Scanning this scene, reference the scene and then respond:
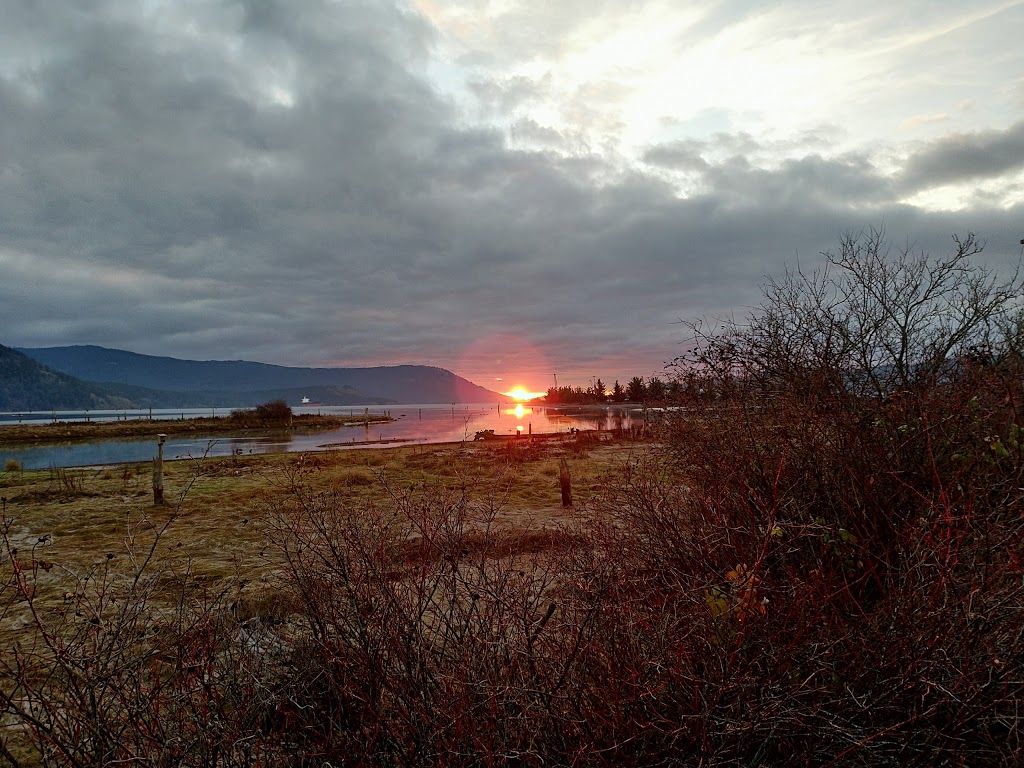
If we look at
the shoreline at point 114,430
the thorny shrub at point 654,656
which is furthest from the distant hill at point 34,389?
the thorny shrub at point 654,656

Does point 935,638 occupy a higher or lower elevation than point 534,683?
higher

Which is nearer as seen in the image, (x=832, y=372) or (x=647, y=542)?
(x=647, y=542)

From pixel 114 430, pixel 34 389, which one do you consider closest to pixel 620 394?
pixel 114 430

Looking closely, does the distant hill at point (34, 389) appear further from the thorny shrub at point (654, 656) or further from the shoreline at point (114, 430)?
the thorny shrub at point (654, 656)

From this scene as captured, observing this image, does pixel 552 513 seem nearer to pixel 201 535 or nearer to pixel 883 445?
pixel 201 535

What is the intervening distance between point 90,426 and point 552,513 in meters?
63.0

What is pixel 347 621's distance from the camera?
304 cm

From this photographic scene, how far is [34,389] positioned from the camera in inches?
7308

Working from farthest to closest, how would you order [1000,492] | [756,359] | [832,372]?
[756,359] < [832,372] < [1000,492]

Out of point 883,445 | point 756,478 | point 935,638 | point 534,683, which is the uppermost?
point 883,445

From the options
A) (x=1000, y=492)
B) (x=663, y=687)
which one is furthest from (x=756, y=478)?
(x=663, y=687)

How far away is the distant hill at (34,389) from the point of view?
587 ft

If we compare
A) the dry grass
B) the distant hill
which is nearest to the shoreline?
the dry grass

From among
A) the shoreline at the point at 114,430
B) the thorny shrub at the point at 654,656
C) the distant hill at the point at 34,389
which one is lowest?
the shoreline at the point at 114,430
